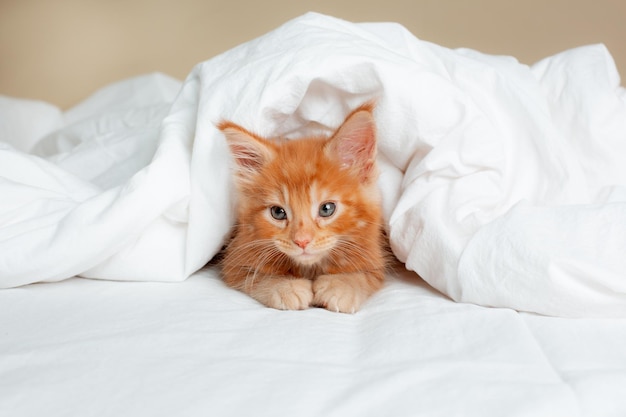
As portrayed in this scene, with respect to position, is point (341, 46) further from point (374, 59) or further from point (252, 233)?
point (252, 233)

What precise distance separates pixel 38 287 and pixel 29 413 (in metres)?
0.61

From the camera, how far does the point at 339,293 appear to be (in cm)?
133

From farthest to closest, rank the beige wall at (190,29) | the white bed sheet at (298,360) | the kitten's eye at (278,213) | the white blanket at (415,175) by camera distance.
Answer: the beige wall at (190,29), the kitten's eye at (278,213), the white blanket at (415,175), the white bed sheet at (298,360)

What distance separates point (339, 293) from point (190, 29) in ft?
7.04

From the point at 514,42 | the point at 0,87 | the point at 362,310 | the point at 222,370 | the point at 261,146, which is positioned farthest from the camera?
the point at 0,87

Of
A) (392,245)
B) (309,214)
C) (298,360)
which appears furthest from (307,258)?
(298,360)

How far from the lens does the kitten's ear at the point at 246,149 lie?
1415mm

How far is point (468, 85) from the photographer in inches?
63.4

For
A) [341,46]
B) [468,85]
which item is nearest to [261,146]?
[341,46]

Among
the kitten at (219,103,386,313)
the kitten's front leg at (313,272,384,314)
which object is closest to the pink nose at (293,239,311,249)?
the kitten at (219,103,386,313)

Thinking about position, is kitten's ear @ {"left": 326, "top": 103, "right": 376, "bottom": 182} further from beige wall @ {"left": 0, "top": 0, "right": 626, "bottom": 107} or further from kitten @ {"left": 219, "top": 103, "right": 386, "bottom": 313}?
beige wall @ {"left": 0, "top": 0, "right": 626, "bottom": 107}

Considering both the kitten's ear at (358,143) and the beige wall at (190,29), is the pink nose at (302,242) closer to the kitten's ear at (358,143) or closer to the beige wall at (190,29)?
the kitten's ear at (358,143)

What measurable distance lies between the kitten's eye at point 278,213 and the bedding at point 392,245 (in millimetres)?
149

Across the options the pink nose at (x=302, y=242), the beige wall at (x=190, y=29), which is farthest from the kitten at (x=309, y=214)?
the beige wall at (x=190, y=29)
